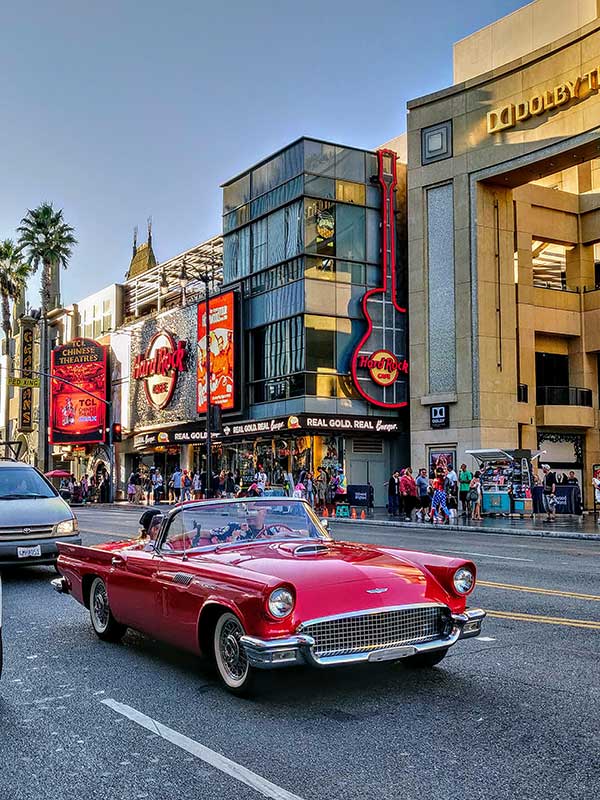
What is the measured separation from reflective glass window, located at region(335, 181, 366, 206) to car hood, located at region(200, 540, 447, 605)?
119 feet

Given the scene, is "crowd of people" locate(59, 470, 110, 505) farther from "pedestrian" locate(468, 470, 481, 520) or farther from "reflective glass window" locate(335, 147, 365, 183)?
"pedestrian" locate(468, 470, 481, 520)

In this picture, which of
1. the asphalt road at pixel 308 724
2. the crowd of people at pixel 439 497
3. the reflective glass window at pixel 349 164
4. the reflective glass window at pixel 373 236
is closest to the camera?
the asphalt road at pixel 308 724

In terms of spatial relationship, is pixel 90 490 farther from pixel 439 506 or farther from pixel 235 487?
pixel 439 506

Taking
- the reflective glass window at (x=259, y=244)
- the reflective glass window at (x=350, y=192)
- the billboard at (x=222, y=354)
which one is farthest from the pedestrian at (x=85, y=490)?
the reflective glass window at (x=350, y=192)

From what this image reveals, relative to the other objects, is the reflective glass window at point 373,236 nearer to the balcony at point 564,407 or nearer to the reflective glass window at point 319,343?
the reflective glass window at point 319,343

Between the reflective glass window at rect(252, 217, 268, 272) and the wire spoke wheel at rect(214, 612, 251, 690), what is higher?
the reflective glass window at rect(252, 217, 268, 272)

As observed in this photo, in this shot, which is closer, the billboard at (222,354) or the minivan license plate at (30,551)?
the minivan license plate at (30,551)

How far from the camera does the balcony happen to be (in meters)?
40.0

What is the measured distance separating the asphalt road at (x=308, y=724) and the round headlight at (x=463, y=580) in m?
0.62

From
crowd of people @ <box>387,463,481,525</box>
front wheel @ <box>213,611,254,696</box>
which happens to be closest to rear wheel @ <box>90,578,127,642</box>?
front wheel @ <box>213,611,254,696</box>

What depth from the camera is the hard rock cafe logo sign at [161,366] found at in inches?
1934

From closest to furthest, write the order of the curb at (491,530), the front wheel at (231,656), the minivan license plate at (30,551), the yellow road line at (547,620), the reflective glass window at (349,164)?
the front wheel at (231,656) < the yellow road line at (547,620) < the minivan license plate at (30,551) < the curb at (491,530) < the reflective glass window at (349,164)

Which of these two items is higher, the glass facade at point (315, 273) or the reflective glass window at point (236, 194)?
the reflective glass window at point (236, 194)

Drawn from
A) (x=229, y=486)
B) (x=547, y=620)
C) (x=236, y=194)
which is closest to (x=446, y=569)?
(x=547, y=620)
